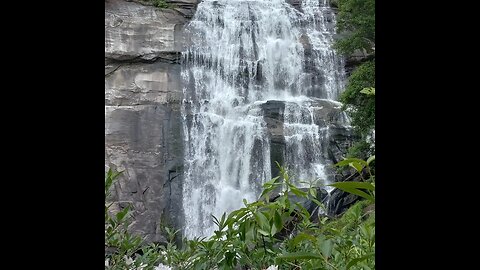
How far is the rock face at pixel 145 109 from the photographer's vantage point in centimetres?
1325

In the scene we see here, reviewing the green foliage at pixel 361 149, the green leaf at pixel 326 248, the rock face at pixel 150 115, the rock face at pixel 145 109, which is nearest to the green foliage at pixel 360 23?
the green foliage at pixel 361 149

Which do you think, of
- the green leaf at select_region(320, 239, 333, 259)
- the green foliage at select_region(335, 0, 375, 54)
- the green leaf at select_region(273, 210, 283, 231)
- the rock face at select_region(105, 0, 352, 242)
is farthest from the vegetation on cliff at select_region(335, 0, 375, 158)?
the green leaf at select_region(320, 239, 333, 259)

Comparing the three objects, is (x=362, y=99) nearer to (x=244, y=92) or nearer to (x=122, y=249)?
(x=244, y=92)

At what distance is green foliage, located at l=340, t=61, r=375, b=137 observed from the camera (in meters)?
9.74

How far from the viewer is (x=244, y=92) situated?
1439 centimetres

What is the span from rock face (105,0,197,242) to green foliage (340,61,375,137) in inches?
208

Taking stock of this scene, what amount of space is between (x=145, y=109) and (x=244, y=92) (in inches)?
105

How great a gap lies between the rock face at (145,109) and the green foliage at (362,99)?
5.28 metres

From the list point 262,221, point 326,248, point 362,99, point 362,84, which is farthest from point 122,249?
point 362,99

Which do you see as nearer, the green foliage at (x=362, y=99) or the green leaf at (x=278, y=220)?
the green leaf at (x=278, y=220)

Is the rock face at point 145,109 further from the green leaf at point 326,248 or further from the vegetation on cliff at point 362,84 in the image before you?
the green leaf at point 326,248

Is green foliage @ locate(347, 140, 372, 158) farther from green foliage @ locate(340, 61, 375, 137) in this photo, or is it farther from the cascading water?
the cascading water
